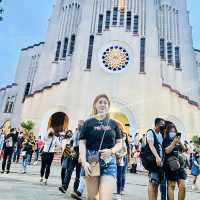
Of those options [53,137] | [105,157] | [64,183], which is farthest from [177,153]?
[53,137]

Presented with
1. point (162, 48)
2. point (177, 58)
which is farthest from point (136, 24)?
point (177, 58)

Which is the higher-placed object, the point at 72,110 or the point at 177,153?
the point at 72,110

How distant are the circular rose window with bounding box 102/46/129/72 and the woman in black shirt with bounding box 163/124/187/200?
21.4m

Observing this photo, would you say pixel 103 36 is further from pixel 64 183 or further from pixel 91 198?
pixel 91 198

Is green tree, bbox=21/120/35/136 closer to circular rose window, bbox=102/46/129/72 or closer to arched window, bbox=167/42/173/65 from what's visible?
circular rose window, bbox=102/46/129/72

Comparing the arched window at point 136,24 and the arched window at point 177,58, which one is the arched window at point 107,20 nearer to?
the arched window at point 136,24

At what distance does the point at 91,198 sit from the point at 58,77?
2575 cm

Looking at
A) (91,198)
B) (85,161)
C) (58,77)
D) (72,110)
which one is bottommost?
(91,198)

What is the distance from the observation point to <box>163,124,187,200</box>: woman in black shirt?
4.73 metres

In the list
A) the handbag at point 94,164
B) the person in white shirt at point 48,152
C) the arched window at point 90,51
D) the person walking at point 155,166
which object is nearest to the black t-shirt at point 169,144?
the person walking at point 155,166

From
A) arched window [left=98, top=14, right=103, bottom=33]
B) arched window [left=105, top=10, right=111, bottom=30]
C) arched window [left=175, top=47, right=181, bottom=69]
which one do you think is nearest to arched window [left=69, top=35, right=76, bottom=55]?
arched window [left=98, top=14, right=103, bottom=33]

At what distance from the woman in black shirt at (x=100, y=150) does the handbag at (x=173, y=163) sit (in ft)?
5.98

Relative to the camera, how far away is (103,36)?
27.5 m

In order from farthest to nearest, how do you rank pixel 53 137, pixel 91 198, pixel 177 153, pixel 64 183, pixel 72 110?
pixel 72 110 → pixel 53 137 → pixel 64 183 → pixel 177 153 → pixel 91 198
